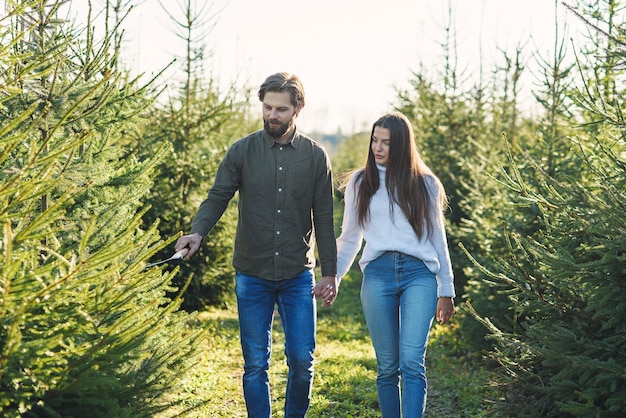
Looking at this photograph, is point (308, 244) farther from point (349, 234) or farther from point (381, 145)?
point (381, 145)

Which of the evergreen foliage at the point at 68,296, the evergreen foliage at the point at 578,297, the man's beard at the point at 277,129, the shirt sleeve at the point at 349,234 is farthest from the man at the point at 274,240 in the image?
the evergreen foliage at the point at 578,297

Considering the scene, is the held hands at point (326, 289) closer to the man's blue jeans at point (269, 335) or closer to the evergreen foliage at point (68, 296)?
the man's blue jeans at point (269, 335)

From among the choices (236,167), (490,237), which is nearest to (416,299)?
(236,167)

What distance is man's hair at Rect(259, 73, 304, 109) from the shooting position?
417 centimetres

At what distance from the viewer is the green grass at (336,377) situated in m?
5.99

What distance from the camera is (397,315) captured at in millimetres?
4387

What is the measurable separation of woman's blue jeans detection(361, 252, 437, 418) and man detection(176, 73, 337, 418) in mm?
346

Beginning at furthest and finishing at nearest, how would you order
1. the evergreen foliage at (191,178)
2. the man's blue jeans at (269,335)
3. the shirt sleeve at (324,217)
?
the evergreen foliage at (191,178)
the shirt sleeve at (324,217)
the man's blue jeans at (269,335)

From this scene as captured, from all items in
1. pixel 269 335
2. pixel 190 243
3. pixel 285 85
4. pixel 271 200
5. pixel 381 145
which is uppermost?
pixel 285 85

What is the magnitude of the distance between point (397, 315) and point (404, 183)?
0.89 metres

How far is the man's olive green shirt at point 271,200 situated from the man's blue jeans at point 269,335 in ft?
0.32

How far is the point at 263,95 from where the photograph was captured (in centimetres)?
424

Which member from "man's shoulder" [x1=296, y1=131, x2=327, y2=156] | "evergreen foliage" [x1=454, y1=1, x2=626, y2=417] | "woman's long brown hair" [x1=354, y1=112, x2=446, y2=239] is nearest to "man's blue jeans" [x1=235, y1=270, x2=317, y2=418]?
"woman's long brown hair" [x1=354, y1=112, x2=446, y2=239]

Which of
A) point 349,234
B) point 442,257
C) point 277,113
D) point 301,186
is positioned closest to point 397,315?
point 442,257
